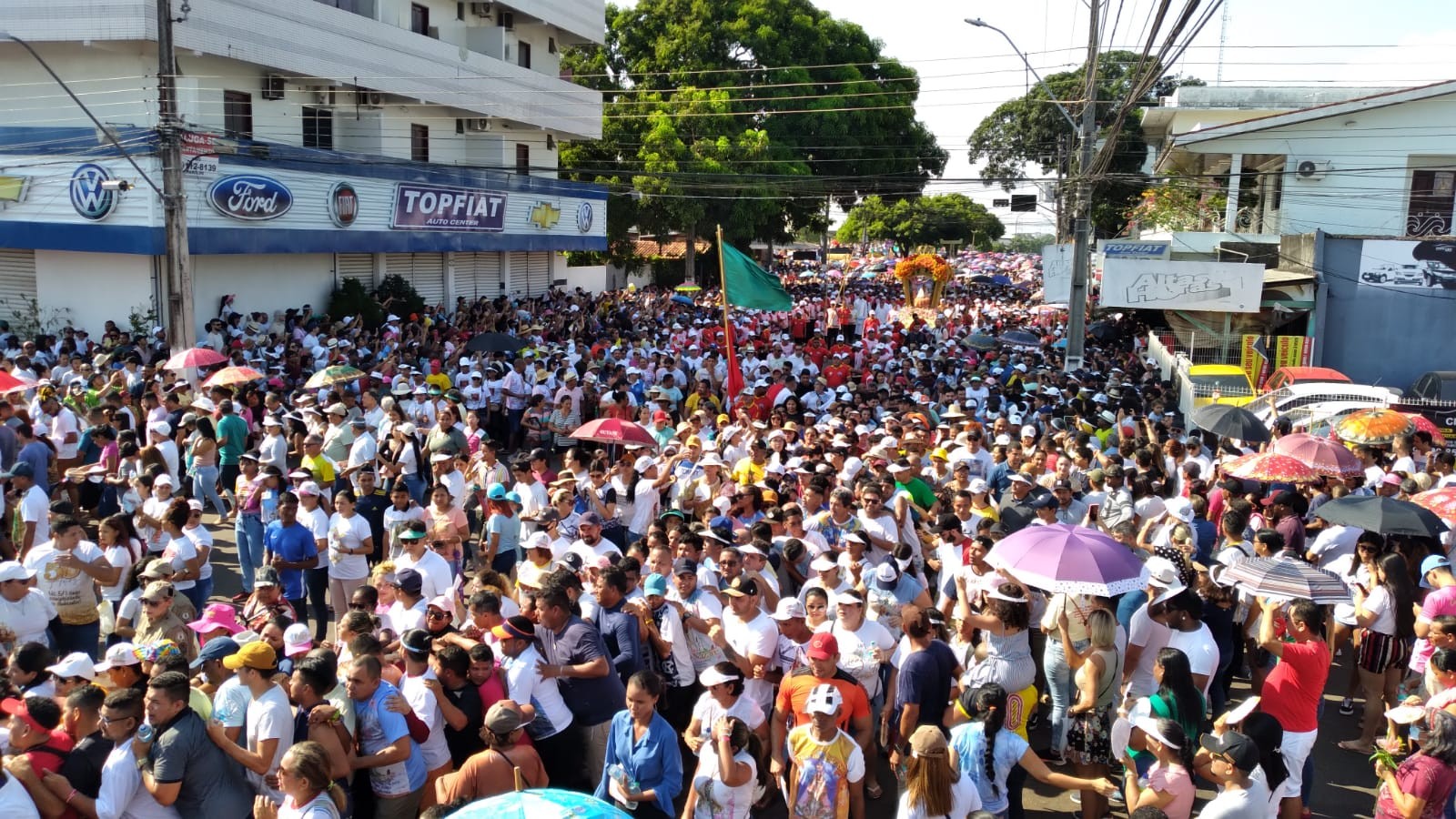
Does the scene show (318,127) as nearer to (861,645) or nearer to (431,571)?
(431,571)

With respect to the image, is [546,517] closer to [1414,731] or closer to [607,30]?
[1414,731]

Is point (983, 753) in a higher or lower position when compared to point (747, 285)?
lower

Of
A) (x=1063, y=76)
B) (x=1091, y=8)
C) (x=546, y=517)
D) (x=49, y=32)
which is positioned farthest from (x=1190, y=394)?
(x=1063, y=76)

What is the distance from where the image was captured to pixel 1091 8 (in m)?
17.8

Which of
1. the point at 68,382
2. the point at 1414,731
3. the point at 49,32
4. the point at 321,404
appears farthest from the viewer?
the point at 49,32

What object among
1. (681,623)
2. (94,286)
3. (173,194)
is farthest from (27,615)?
(94,286)

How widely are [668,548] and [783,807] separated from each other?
5.32 ft

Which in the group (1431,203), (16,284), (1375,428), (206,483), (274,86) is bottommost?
(206,483)

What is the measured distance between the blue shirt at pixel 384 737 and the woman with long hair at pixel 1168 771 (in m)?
3.12

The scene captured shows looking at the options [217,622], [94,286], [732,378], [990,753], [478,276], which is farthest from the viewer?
[478,276]

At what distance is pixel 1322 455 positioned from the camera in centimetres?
995

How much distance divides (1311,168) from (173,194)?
2325 cm

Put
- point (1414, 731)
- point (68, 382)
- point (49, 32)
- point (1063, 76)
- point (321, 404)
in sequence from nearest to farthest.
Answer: point (1414, 731) < point (321, 404) < point (68, 382) < point (49, 32) < point (1063, 76)

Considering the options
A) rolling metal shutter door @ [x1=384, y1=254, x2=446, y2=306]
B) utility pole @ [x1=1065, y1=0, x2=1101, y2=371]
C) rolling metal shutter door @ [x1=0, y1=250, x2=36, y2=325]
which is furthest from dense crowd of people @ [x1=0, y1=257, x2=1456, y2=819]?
rolling metal shutter door @ [x1=384, y1=254, x2=446, y2=306]
